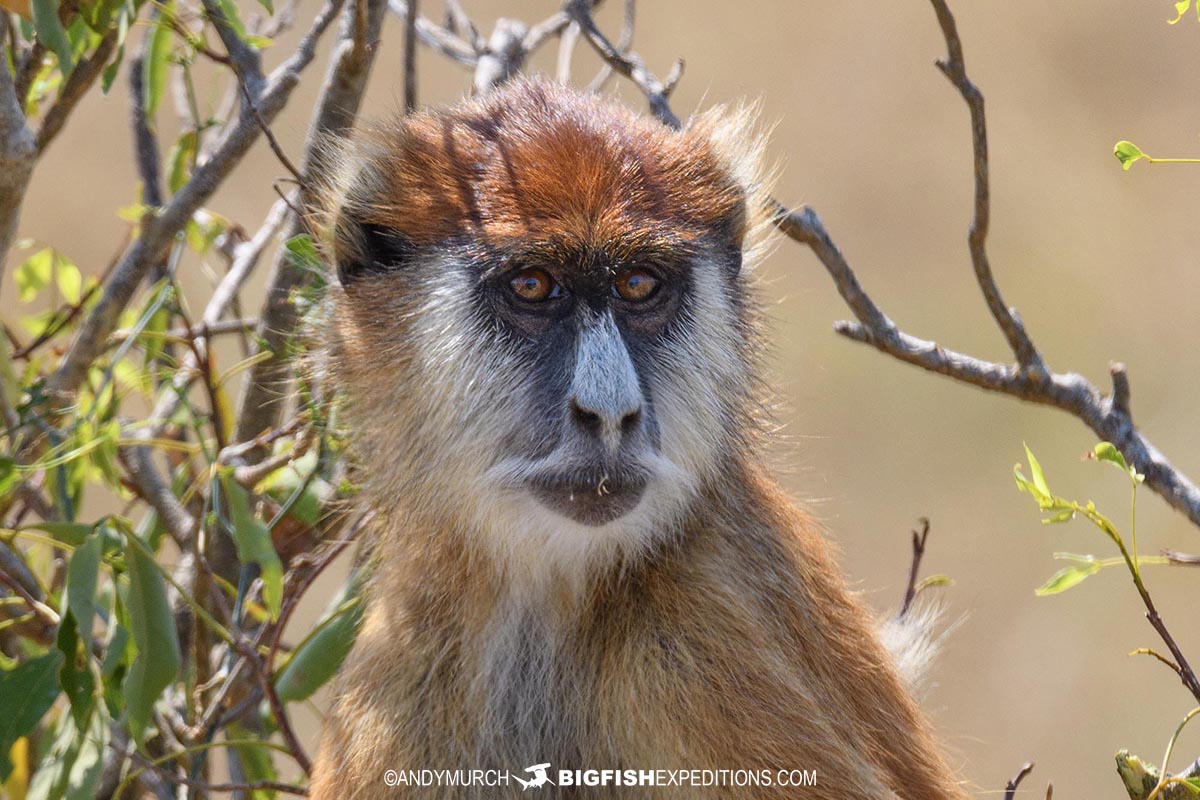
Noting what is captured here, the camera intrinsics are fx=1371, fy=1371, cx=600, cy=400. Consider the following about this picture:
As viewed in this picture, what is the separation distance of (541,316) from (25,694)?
1278 millimetres

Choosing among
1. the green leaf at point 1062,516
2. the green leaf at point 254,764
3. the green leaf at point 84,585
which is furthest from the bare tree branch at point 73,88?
the green leaf at point 1062,516

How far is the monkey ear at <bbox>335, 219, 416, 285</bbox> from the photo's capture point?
10.0ft

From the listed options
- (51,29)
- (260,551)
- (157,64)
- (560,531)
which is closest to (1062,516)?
(560,531)

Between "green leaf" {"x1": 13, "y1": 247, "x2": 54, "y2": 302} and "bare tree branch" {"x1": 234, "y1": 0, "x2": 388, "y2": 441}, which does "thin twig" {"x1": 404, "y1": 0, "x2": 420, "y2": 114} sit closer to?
"bare tree branch" {"x1": 234, "y1": 0, "x2": 388, "y2": 441}

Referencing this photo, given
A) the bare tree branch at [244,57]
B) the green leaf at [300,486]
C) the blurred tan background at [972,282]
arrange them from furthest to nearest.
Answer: the blurred tan background at [972,282] < the bare tree branch at [244,57] < the green leaf at [300,486]

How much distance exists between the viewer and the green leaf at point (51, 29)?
2.66m

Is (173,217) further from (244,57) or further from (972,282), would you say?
(972,282)

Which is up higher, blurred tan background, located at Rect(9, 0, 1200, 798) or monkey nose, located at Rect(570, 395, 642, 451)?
blurred tan background, located at Rect(9, 0, 1200, 798)

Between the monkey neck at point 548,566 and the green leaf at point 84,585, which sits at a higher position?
the monkey neck at point 548,566

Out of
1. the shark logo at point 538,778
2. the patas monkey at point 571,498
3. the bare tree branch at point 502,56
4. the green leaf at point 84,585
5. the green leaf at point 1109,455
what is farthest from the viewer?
the bare tree branch at point 502,56

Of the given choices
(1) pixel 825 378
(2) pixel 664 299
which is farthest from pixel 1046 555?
(2) pixel 664 299

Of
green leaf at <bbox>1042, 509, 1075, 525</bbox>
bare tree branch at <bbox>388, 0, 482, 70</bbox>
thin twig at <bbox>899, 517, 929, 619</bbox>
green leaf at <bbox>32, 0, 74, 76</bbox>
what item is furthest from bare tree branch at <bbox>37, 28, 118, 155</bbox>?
green leaf at <bbox>1042, 509, 1075, 525</bbox>

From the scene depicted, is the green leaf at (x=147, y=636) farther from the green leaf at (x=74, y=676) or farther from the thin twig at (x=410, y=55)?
the thin twig at (x=410, y=55)

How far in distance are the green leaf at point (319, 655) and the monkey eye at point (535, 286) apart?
0.83m
